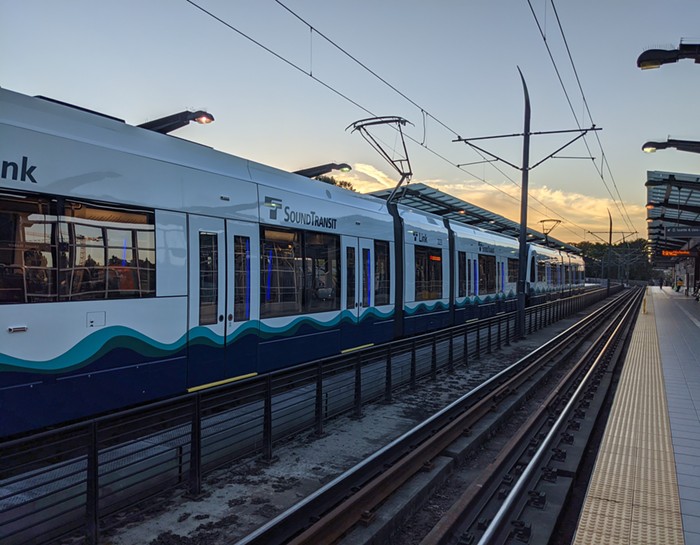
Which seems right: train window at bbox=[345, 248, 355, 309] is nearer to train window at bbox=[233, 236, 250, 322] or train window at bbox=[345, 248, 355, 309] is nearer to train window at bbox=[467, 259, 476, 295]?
train window at bbox=[233, 236, 250, 322]

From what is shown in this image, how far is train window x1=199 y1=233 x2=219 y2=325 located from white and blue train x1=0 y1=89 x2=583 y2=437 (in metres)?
0.02

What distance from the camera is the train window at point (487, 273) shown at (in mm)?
19375

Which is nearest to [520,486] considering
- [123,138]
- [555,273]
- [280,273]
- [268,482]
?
[268,482]

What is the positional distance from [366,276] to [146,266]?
18.7ft

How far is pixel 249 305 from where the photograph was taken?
7824 millimetres

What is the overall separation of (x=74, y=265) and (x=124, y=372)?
53.6 inches

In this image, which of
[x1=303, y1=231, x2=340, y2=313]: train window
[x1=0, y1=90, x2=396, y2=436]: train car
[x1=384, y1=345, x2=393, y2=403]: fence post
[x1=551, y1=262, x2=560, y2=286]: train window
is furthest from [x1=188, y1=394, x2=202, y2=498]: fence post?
[x1=551, y1=262, x2=560, y2=286]: train window

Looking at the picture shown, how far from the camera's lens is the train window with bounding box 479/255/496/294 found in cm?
1938

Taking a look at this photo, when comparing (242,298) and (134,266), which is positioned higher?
(134,266)

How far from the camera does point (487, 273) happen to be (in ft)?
65.8

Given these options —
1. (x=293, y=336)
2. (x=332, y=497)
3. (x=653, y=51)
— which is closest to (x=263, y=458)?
(x=332, y=497)

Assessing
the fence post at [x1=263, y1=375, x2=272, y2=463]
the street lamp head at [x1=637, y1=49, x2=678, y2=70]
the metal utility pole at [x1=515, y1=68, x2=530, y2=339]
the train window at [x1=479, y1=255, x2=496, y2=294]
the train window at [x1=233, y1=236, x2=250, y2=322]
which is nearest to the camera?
the fence post at [x1=263, y1=375, x2=272, y2=463]

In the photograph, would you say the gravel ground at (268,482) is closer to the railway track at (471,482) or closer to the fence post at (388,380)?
the fence post at (388,380)

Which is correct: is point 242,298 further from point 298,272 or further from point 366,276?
point 366,276
